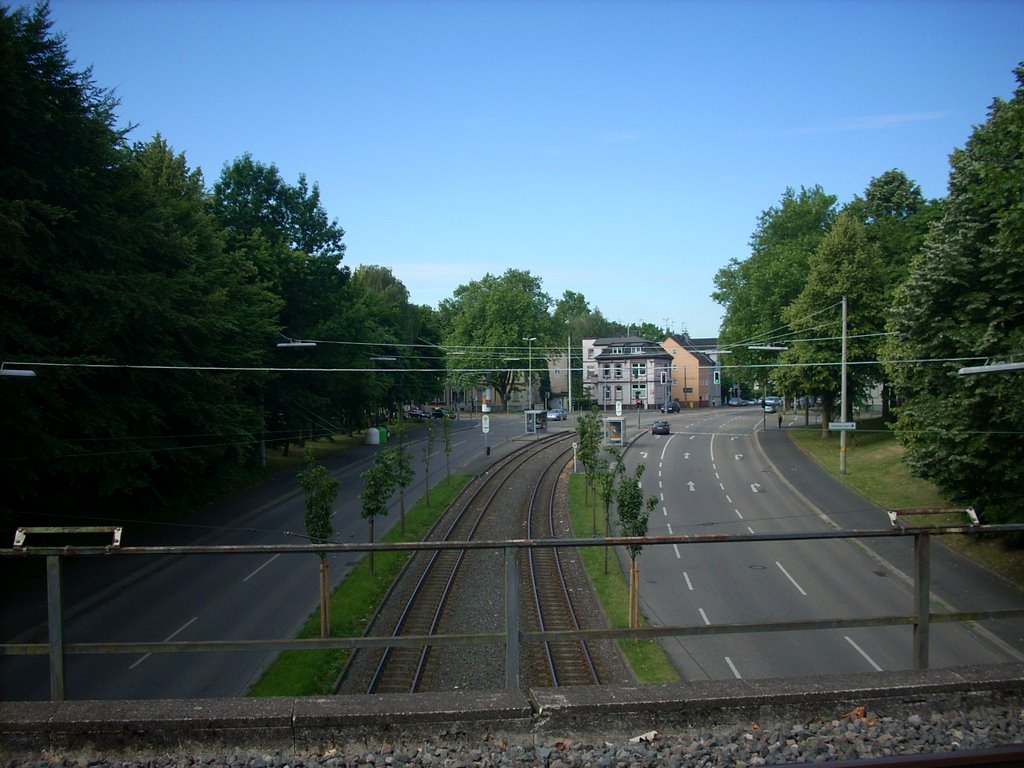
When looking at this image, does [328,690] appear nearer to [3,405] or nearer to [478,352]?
[3,405]

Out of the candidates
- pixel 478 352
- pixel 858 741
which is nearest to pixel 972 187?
pixel 858 741

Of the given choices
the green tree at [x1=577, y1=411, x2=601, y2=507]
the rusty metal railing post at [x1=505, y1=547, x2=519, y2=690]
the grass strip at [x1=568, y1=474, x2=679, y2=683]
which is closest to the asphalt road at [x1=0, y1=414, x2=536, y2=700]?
the grass strip at [x1=568, y1=474, x2=679, y2=683]

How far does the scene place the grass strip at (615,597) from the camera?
563 inches

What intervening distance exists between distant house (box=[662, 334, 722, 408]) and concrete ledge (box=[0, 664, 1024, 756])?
94934 millimetres

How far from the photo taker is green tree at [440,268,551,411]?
8418 cm

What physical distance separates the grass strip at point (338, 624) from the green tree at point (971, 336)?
50.3 ft

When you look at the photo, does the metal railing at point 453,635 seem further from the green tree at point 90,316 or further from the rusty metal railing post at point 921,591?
the green tree at point 90,316

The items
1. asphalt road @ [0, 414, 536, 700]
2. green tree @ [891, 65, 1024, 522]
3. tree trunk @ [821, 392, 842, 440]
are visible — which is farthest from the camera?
tree trunk @ [821, 392, 842, 440]

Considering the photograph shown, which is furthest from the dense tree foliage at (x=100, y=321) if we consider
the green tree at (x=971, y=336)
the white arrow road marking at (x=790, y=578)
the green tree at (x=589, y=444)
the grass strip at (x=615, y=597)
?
the green tree at (x=971, y=336)

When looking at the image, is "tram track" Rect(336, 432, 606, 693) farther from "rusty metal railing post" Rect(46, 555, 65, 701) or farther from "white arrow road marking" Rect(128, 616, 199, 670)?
"rusty metal railing post" Rect(46, 555, 65, 701)

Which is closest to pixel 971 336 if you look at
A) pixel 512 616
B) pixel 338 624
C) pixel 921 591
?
pixel 338 624

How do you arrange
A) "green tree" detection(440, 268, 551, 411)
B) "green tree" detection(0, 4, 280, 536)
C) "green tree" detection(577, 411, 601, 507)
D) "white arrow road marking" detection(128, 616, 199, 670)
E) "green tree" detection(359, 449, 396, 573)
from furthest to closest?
"green tree" detection(440, 268, 551, 411), "green tree" detection(577, 411, 601, 507), "green tree" detection(359, 449, 396, 573), "green tree" detection(0, 4, 280, 536), "white arrow road marking" detection(128, 616, 199, 670)

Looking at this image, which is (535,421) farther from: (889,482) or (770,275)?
(889,482)

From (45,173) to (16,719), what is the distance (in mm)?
20078
